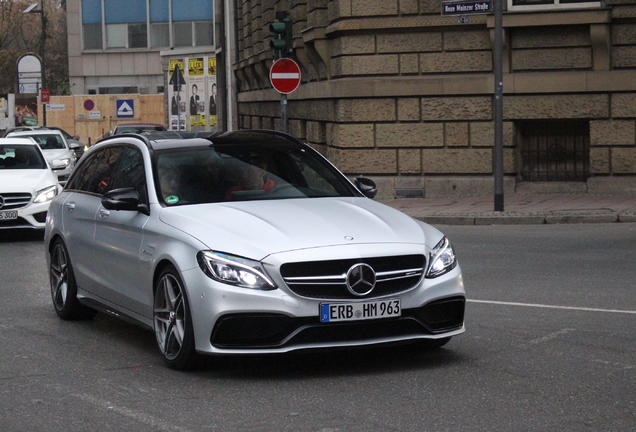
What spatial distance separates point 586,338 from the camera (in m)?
7.64

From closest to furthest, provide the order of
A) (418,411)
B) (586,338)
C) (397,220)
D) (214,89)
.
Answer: (418,411)
(397,220)
(586,338)
(214,89)

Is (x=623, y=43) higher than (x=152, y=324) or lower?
higher

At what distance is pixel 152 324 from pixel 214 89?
40.3 m

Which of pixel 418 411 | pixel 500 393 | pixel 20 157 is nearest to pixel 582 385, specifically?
pixel 500 393

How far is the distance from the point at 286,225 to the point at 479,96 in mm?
14921

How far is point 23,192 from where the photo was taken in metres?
16.0

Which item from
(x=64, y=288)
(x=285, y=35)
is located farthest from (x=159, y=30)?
(x=64, y=288)

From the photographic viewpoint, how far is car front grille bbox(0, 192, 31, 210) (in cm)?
1580

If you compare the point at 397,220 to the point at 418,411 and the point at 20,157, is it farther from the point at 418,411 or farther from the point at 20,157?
the point at 20,157

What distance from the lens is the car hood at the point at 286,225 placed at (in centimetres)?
651

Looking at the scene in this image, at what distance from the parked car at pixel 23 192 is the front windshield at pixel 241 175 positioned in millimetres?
7699

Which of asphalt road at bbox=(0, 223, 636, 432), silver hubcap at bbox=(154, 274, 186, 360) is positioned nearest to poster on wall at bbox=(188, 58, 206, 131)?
asphalt road at bbox=(0, 223, 636, 432)

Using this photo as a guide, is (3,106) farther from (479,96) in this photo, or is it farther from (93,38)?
(479,96)

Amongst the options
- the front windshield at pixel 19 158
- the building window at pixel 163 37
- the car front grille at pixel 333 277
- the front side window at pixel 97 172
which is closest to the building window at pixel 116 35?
the building window at pixel 163 37
